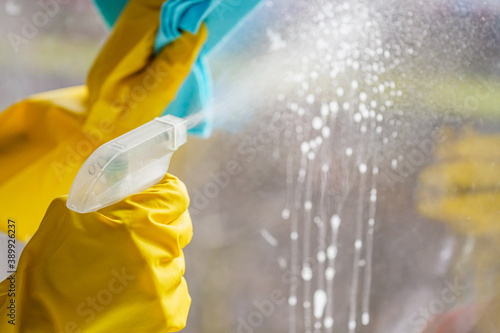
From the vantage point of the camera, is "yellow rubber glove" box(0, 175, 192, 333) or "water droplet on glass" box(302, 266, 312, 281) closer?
"yellow rubber glove" box(0, 175, 192, 333)

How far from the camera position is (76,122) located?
56cm

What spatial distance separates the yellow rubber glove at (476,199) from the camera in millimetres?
613

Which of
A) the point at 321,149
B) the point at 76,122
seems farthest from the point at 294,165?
the point at 76,122

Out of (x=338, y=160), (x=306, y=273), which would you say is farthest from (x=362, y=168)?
(x=306, y=273)

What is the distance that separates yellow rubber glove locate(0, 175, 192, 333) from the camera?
0.35m

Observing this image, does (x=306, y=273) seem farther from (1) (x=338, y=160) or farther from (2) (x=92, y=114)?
(2) (x=92, y=114)

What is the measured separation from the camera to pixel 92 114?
1.85 feet

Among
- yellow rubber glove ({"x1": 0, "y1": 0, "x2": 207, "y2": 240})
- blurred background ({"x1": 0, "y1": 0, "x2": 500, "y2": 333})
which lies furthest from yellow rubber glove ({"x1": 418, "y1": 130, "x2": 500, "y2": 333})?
yellow rubber glove ({"x1": 0, "y1": 0, "x2": 207, "y2": 240})

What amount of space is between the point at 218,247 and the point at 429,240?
0.27m

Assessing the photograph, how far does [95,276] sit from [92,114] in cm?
26

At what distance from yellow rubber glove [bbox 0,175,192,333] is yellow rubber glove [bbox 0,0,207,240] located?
21 centimetres

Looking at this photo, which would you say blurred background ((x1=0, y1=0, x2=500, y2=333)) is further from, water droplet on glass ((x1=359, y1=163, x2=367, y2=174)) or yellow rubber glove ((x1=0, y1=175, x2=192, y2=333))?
yellow rubber glove ((x1=0, y1=175, x2=192, y2=333))

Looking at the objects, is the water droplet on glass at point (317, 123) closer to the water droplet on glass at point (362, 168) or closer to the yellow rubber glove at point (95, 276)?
the water droplet on glass at point (362, 168)

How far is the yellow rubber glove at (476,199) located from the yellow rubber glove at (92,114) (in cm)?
33
